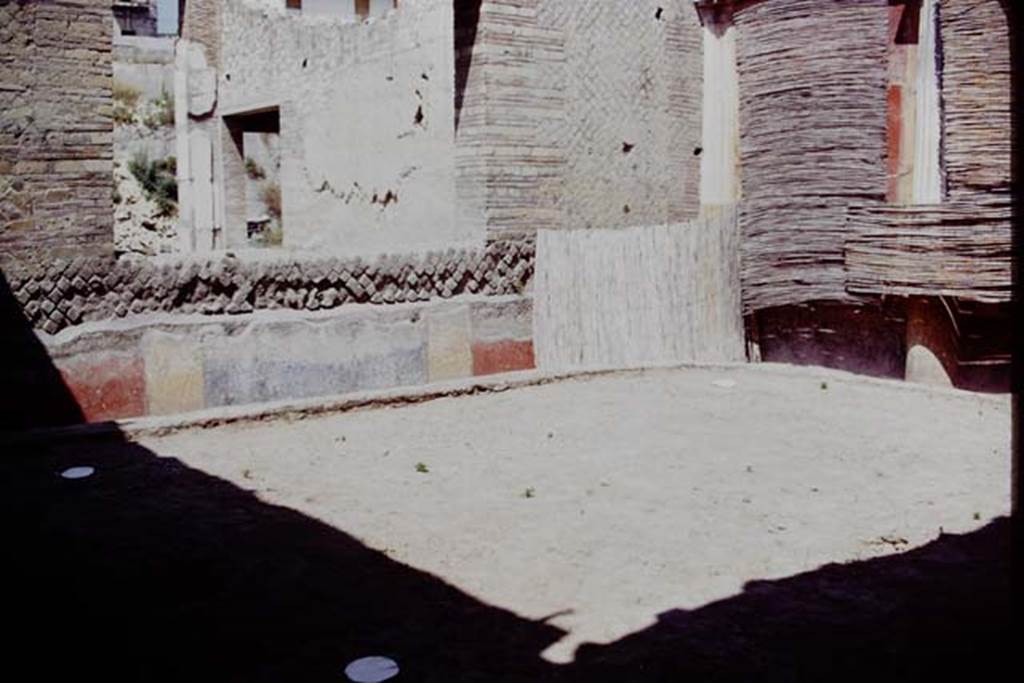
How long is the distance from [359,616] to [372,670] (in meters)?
0.52

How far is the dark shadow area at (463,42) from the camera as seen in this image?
374 inches

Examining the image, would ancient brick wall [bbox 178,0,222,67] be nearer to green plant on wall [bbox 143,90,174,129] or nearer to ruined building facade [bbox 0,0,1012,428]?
ruined building facade [bbox 0,0,1012,428]

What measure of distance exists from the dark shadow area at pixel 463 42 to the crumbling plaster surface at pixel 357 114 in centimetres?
116

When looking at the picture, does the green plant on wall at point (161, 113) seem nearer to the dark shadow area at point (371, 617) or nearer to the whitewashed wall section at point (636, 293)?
the whitewashed wall section at point (636, 293)

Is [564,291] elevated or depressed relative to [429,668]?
elevated

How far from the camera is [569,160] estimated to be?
1027 cm

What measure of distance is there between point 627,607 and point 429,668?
919 millimetres

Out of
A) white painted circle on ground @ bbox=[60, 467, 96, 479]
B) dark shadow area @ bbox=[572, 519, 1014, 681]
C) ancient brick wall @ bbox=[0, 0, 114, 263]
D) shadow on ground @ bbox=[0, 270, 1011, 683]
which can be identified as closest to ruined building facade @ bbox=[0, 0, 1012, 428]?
ancient brick wall @ bbox=[0, 0, 114, 263]

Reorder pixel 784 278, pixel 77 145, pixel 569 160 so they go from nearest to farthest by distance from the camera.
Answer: pixel 77 145
pixel 784 278
pixel 569 160

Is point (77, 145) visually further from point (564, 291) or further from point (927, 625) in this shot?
point (927, 625)

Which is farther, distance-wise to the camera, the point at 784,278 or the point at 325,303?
the point at 784,278

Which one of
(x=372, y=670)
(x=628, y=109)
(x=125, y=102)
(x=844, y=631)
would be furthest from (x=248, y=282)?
(x=125, y=102)

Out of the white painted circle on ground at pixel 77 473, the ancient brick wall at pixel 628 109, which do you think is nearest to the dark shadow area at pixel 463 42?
the ancient brick wall at pixel 628 109

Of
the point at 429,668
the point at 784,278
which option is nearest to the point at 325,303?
the point at 784,278
